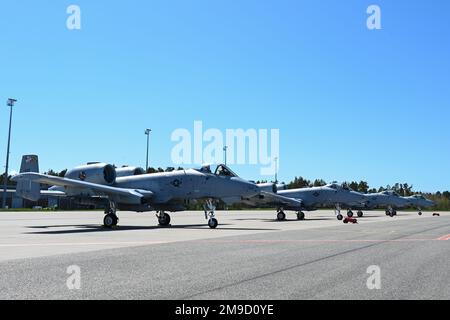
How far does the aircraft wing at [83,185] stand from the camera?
23.0 m

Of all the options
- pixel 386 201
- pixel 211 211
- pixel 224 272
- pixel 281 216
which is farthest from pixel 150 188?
pixel 386 201

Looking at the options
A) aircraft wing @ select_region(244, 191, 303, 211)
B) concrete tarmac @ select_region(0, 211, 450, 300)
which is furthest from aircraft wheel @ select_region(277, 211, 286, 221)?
concrete tarmac @ select_region(0, 211, 450, 300)

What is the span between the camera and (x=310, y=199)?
44.6 m

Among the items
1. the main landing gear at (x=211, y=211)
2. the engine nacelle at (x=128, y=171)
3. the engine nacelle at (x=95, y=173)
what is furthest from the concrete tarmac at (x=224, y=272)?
the engine nacelle at (x=128, y=171)

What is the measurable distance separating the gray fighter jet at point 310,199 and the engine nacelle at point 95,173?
15.4 meters

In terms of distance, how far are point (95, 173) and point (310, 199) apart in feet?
74.9

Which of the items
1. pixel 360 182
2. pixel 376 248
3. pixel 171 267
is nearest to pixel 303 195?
pixel 376 248

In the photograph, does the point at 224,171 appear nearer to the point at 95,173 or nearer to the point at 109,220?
the point at 109,220

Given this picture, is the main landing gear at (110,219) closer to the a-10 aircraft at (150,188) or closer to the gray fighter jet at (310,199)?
the a-10 aircraft at (150,188)

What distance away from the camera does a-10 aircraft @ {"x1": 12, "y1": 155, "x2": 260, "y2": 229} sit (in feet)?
83.8

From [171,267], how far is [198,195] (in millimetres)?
17061

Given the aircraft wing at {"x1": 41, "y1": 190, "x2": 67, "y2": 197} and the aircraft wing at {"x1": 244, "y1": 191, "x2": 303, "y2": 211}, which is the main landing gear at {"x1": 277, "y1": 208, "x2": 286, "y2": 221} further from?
the aircraft wing at {"x1": 41, "y1": 190, "x2": 67, "y2": 197}
